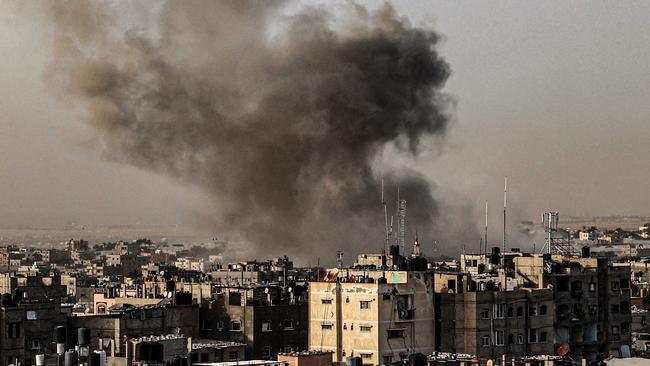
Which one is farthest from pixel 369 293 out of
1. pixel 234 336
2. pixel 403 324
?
pixel 234 336

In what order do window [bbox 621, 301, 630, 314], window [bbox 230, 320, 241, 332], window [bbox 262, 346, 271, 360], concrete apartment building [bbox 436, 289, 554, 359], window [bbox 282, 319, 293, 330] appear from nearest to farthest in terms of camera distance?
concrete apartment building [bbox 436, 289, 554, 359] → window [bbox 262, 346, 271, 360] → window [bbox 230, 320, 241, 332] → window [bbox 282, 319, 293, 330] → window [bbox 621, 301, 630, 314]

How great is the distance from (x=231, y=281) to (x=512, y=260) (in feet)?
113

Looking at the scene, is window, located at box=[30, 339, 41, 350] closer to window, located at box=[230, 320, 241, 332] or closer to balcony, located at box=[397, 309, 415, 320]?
window, located at box=[230, 320, 241, 332]

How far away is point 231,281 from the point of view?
94.4 meters

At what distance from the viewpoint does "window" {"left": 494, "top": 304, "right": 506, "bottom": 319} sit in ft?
171

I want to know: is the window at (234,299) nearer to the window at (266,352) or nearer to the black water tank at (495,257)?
the window at (266,352)

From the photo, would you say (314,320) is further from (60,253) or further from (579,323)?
(60,253)

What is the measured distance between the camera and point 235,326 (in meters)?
54.8

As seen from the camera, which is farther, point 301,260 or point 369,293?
point 301,260

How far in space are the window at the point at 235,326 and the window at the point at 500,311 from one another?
28.6ft

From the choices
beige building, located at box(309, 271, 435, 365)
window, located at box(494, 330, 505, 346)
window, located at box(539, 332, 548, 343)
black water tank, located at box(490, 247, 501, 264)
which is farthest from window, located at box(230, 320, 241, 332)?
black water tank, located at box(490, 247, 501, 264)

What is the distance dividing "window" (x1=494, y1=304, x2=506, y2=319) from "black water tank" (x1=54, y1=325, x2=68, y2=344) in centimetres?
1355

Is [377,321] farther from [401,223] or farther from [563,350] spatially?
[401,223]

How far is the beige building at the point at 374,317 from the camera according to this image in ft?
160
